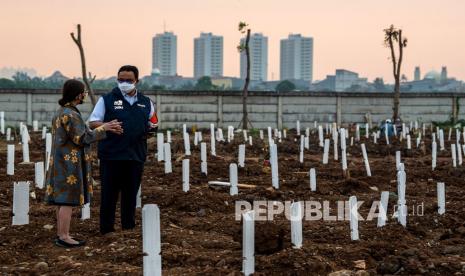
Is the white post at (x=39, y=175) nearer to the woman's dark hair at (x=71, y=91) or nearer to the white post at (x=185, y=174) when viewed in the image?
the white post at (x=185, y=174)

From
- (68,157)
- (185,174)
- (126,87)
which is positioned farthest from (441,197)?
(68,157)

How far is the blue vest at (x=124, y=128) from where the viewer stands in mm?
6398

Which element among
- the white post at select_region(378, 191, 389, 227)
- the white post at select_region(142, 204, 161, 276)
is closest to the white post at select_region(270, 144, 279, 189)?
the white post at select_region(378, 191, 389, 227)

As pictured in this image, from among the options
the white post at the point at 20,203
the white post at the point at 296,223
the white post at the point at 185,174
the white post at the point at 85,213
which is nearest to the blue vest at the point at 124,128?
the white post at the point at 20,203

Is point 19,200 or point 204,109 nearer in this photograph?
point 19,200

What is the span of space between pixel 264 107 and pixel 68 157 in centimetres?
2133

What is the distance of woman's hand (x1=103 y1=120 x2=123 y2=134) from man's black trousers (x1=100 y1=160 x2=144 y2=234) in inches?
13.2

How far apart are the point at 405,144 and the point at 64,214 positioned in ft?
45.9

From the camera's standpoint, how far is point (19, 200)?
6.73 m

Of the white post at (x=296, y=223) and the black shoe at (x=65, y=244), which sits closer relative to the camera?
the white post at (x=296, y=223)

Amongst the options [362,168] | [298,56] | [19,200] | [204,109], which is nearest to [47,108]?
[204,109]

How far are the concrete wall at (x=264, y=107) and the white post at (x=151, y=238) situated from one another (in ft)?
71.4

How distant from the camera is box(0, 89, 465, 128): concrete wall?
84.7 feet

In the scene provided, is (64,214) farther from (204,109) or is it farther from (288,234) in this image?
(204,109)
